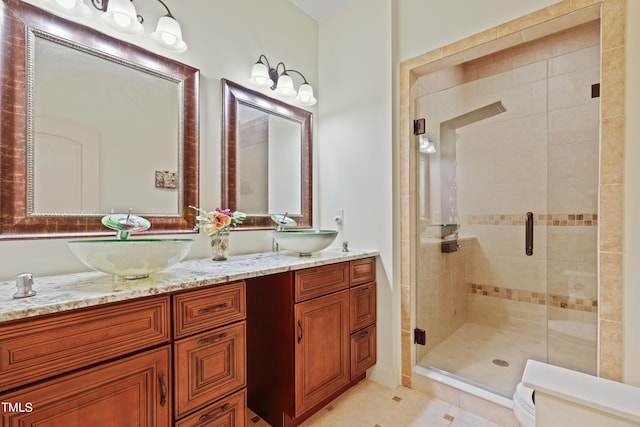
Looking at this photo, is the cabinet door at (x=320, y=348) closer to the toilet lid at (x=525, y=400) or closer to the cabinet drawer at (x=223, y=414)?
the cabinet drawer at (x=223, y=414)

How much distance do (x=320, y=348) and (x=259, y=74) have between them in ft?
5.56

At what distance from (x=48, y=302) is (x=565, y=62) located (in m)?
2.80

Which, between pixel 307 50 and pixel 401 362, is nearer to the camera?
pixel 401 362

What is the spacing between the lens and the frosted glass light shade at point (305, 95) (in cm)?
214

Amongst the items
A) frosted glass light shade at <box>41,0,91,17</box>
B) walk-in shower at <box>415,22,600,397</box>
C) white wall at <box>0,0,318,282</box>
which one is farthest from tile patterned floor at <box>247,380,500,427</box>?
frosted glass light shade at <box>41,0,91,17</box>

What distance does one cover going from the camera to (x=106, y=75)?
136 cm

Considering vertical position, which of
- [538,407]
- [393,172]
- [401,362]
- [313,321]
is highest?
[393,172]

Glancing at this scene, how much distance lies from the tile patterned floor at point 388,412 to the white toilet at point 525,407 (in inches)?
10.3

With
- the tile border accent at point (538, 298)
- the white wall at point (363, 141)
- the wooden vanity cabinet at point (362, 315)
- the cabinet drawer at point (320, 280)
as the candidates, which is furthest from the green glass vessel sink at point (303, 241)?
the tile border accent at point (538, 298)

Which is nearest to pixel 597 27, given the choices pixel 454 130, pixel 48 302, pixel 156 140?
pixel 454 130

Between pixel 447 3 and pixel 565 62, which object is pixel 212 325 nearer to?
pixel 447 3

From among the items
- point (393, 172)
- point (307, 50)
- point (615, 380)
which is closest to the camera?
point (615, 380)

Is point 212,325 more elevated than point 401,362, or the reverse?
point 212,325

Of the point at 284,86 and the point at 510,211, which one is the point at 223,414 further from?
the point at 510,211
